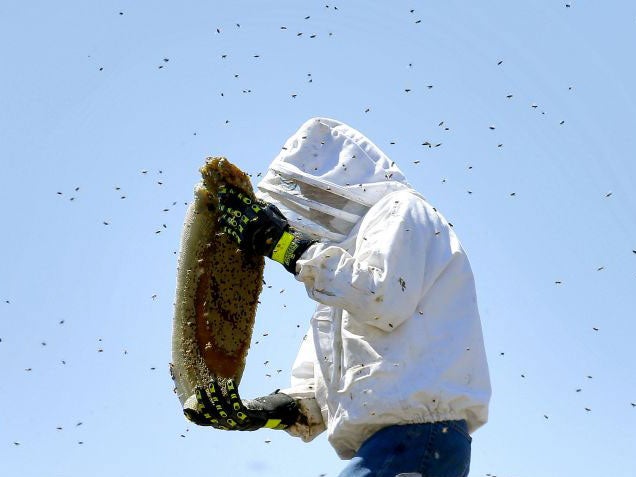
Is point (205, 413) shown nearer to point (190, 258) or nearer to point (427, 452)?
point (190, 258)

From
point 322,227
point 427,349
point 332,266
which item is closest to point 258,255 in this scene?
point 322,227

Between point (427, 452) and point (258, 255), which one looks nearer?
point (427, 452)

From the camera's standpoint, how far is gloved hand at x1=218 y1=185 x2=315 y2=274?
608cm

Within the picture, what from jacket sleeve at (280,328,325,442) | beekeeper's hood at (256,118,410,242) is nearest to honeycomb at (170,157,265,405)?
beekeeper's hood at (256,118,410,242)

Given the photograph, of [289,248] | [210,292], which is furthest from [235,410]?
[289,248]

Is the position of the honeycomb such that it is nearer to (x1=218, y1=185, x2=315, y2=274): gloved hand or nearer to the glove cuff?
(x1=218, y1=185, x2=315, y2=274): gloved hand

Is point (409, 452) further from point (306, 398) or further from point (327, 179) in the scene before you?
point (327, 179)

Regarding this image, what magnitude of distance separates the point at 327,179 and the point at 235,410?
1425 millimetres

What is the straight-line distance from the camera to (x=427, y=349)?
5734 mm

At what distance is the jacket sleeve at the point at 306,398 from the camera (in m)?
6.67

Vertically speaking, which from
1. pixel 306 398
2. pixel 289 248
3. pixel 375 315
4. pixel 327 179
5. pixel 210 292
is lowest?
pixel 306 398

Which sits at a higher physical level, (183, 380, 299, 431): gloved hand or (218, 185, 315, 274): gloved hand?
(218, 185, 315, 274): gloved hand

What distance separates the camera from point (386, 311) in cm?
566

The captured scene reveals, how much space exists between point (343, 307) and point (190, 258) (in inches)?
48.2
